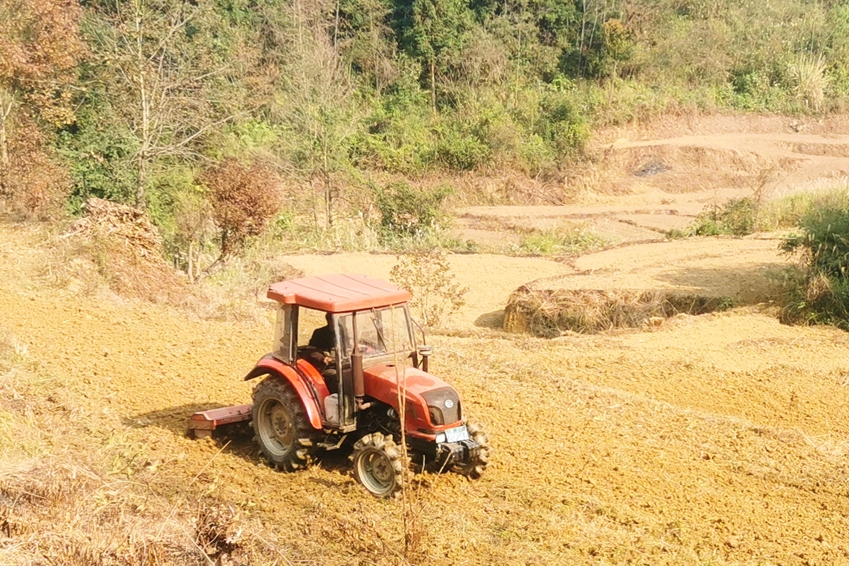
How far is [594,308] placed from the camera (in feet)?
52.6

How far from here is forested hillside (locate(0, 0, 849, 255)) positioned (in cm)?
2011

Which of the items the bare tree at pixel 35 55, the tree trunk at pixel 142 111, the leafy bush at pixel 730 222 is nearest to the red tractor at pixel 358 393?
the tree trunk at pixel 142 111

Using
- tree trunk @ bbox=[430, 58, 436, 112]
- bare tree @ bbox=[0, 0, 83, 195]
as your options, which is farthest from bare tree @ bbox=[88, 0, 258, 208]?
tree trunk @ bbox=[430, 58, 436, 112]

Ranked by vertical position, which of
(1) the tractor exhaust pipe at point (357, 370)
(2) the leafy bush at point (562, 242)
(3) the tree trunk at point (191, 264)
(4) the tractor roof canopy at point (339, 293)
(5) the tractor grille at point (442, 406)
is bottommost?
(2) the leafy bush at point (562, 242)

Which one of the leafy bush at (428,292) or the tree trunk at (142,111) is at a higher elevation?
the tree trunk at (142,111)

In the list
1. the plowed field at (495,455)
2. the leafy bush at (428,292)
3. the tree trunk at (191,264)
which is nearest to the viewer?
the plowed field at (495,455)

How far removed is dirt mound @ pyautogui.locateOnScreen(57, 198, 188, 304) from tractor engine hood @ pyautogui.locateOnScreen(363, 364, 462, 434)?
28.3 feet

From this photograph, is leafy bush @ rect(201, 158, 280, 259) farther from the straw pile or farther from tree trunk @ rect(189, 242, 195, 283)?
the straw pile

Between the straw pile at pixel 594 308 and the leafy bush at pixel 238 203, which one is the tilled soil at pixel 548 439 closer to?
the straw pile at pixel 594 308

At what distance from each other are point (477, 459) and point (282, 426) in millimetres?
1769

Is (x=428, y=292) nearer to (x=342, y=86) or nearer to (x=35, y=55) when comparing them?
(x=35, y=55)

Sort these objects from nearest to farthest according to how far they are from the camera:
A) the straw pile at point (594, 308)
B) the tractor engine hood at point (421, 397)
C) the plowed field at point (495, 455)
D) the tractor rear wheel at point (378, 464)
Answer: the plowed field at point (495, 455)
the tractor rear wheel at point (378, 464)
the tractor engine hood at point (421, 397)
the straw pile at point (594, 308)

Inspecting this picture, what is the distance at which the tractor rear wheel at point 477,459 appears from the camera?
24.3 feet

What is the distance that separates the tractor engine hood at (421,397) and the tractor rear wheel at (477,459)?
0.19 meters
